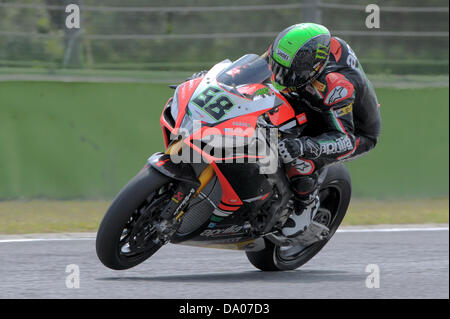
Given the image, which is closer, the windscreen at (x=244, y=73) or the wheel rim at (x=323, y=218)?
the windscreen at (x=244, y=73)

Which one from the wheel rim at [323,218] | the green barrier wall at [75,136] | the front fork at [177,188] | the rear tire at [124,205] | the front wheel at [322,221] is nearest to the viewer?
the rear tire at [124,205]

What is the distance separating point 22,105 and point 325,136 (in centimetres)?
466

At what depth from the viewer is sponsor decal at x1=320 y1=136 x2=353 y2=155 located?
5.25 m

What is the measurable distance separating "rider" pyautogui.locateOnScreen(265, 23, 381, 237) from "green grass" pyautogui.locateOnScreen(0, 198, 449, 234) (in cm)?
307

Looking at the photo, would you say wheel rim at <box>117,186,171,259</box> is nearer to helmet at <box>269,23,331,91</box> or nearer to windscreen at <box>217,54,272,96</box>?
windscreen at <box>217,54,272,96</box>

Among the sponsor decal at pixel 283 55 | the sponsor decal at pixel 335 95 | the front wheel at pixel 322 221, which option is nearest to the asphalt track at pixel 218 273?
the front wheel at pixel 322 221

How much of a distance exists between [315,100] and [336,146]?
32cm

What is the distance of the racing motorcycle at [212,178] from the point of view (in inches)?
189

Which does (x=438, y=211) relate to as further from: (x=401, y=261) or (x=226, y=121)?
(x=226, y=121)

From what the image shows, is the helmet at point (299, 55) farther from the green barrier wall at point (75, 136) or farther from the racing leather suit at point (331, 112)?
the green barrier wall at point (75, 136)

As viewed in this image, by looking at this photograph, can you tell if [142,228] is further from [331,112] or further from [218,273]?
[331,112]

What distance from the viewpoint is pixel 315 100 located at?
5.23 meters

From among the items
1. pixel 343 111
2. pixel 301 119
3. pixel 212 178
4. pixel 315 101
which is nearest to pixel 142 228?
pixel 212 178

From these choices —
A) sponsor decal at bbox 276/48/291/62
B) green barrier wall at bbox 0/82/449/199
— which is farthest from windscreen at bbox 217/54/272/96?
green barrier wall at bbox 0/82/449/199
